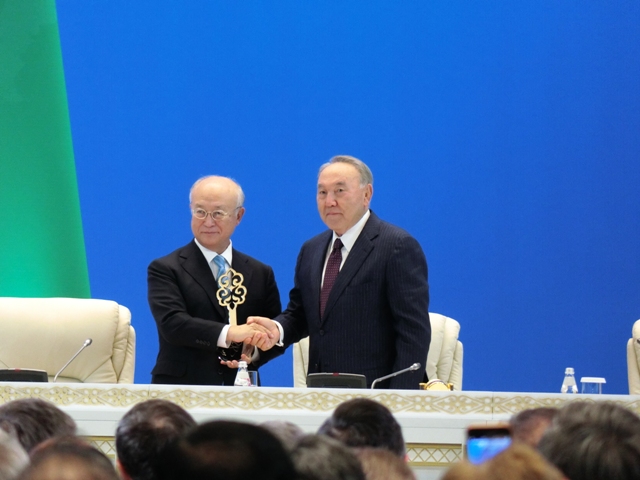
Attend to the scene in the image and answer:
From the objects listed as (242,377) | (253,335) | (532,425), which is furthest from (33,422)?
(253,335)

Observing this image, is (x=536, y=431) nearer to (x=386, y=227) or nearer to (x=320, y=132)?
(x=386, y=227)

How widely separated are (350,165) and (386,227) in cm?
33

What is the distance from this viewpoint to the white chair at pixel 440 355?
4477 mm

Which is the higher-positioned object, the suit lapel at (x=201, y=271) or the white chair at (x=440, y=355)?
the suit lapel at (x=201, y=271)

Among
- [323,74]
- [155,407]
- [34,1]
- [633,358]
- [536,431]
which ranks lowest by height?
[633,358]

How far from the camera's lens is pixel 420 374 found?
3.75 metres

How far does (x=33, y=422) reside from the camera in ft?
6.03

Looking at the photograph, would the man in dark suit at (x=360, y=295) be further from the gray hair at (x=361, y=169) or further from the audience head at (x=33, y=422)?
the audience head at (x=33, y=422)

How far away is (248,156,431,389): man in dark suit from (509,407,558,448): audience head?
1823 millimetres

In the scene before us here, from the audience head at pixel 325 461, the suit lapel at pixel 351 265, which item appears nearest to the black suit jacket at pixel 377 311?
the suit lapel at pixel 351 265

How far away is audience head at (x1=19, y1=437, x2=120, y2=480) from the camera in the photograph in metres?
1.20

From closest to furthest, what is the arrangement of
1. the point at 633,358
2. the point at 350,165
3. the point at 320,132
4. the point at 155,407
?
1. the point at 155,407
2. the point at 350,165
3. the point at 633,358
4. the point at 320,132

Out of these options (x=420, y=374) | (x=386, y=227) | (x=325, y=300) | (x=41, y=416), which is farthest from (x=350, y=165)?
(x=41, y=416)

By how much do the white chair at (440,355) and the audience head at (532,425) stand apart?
2.63 meters
